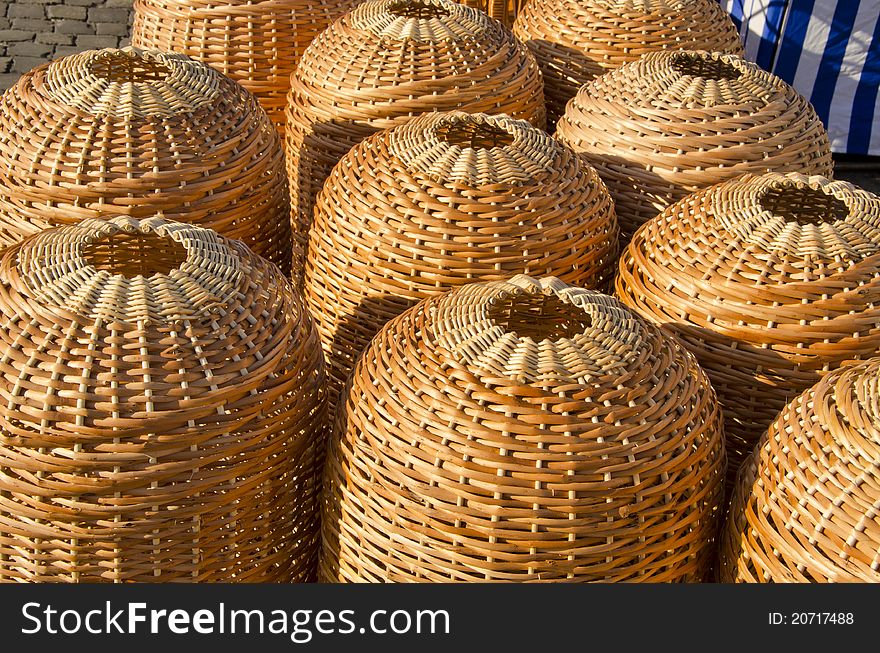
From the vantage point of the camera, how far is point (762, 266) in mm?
1697

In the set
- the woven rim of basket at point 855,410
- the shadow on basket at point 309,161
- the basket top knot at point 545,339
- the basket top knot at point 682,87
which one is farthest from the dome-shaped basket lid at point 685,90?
the woven rim of basket at point 855,410

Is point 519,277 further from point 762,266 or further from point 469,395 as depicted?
point 762,266

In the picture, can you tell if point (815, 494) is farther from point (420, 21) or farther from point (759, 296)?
point (420, 21)

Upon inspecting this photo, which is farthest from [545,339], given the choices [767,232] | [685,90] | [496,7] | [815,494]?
[496,7]

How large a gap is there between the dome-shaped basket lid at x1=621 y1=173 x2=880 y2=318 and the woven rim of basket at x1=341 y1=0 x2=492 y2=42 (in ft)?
2.20

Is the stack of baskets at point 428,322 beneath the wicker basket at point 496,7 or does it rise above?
beneath

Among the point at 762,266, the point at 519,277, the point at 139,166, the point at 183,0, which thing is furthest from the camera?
the point at 183,0

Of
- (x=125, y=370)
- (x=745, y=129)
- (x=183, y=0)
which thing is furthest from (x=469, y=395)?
(x=183, y=0)

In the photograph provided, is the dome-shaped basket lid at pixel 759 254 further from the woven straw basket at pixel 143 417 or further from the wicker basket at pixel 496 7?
the wicker basket at pixel 496 7

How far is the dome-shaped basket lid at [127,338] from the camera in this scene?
1339 millimetres

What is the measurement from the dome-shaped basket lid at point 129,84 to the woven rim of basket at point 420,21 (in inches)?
14.9

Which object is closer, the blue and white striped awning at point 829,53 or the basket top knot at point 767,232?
the basket top knot at point 767,232

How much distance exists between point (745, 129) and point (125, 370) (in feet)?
4.31

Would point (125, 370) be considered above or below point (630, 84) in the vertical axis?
below
